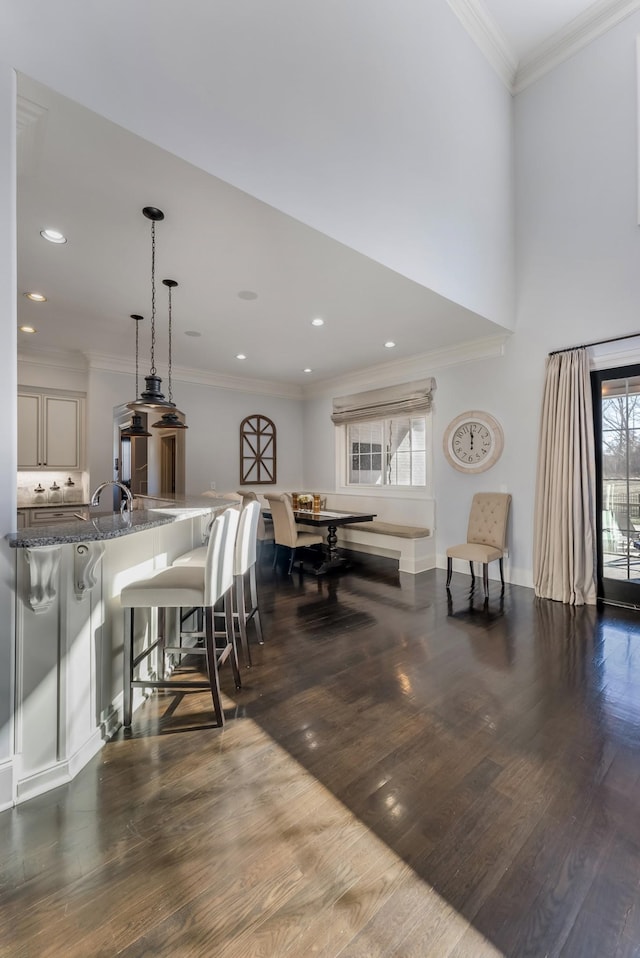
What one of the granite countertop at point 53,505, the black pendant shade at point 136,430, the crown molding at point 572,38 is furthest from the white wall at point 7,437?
the crown molding at point 572,38

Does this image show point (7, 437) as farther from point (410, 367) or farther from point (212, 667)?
point (410, 367)

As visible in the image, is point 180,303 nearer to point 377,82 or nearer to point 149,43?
point 149,43

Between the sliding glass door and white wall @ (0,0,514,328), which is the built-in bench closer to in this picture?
the sliding glass door

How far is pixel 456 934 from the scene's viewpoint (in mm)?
1098

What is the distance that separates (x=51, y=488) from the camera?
17.6 ft

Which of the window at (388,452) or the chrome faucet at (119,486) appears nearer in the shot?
the chrome faucet at (119,486)

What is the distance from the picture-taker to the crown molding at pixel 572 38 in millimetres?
3840

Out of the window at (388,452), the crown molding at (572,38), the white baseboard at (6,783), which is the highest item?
the crown molding at (572,38)

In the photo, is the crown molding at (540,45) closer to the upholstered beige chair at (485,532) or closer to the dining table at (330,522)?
the upholstered beige chair at (485,532)

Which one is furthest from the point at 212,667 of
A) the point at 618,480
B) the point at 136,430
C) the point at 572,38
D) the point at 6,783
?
the point at 572,38

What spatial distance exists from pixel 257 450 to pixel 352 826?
19.1 ft

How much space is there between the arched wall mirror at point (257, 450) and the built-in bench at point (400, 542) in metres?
1.88

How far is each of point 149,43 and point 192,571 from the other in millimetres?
2609

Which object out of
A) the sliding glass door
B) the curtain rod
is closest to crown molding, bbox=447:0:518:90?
the curtain rod
